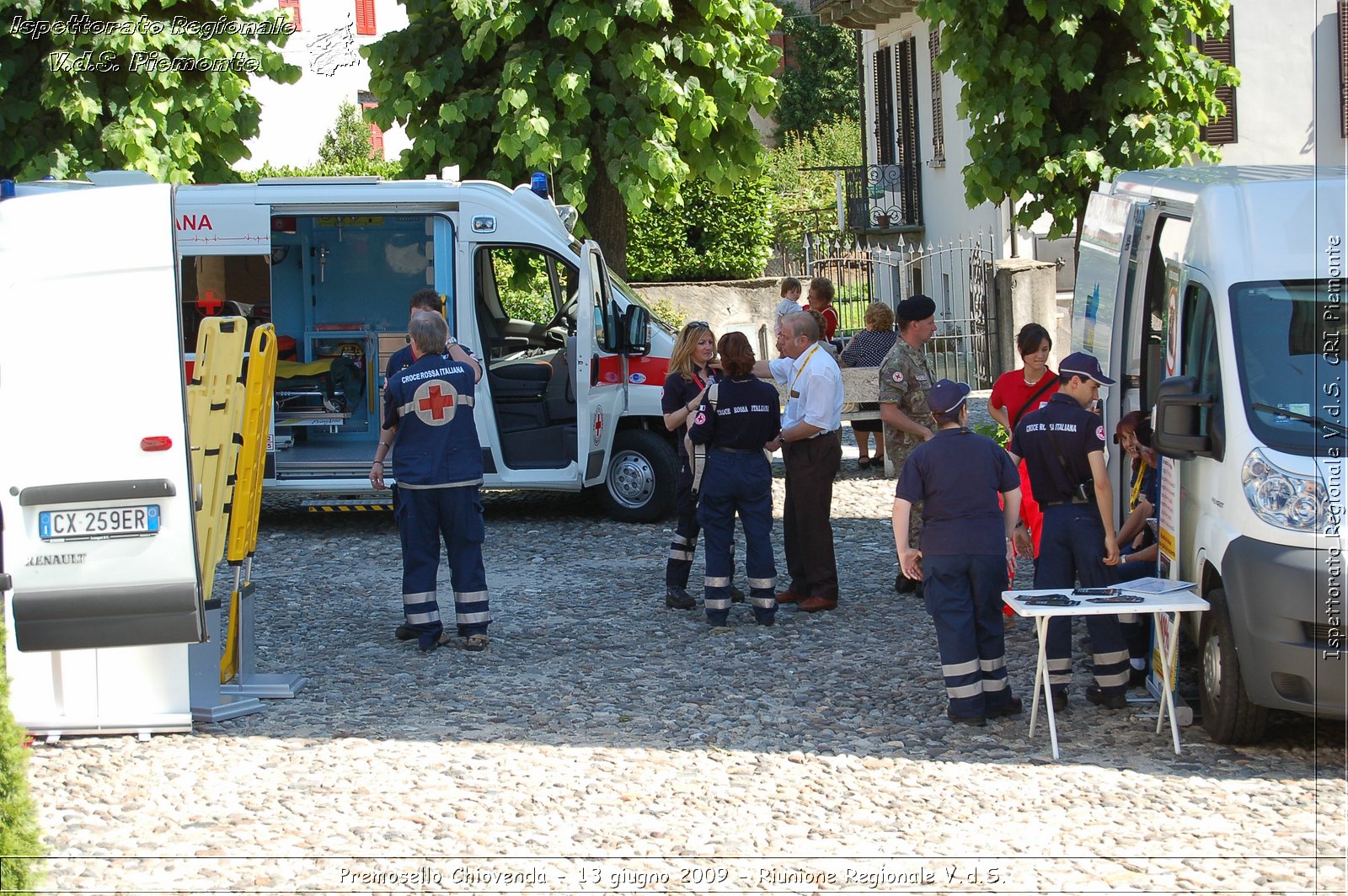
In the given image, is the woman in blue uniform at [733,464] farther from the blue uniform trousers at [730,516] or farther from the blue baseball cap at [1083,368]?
the blue baseball cap at [1083,368]

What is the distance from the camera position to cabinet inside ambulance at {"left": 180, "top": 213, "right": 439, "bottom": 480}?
1240 cm

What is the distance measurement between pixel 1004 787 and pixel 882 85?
2275cm

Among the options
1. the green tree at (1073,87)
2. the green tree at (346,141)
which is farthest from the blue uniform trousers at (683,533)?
the green tree at (346,141)

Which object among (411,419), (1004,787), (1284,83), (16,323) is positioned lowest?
(1004,787)

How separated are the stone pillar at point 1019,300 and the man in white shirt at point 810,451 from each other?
34.5 feet

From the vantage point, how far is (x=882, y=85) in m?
27.0

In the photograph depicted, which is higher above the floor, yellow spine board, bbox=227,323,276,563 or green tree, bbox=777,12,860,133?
green tree, bbox=777,12,860,133

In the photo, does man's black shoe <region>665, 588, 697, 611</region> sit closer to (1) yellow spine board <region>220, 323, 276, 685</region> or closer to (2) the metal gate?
(1) yellow spine board <region>220, 323, 276, 685</region>

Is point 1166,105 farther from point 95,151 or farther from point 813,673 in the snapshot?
point 95,151

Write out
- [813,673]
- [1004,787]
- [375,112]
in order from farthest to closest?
[375,112] → [813,673] → [1004,787]

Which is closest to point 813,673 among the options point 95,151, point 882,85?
point 95,151

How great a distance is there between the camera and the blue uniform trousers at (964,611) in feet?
21.7

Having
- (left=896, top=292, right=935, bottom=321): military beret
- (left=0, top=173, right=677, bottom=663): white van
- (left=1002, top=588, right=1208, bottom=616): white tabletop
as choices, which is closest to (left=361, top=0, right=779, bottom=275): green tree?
(left=0, top=173, right=677, bottom=663): white van

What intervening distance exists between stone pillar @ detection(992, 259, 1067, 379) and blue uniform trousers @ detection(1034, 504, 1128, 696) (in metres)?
12.5
